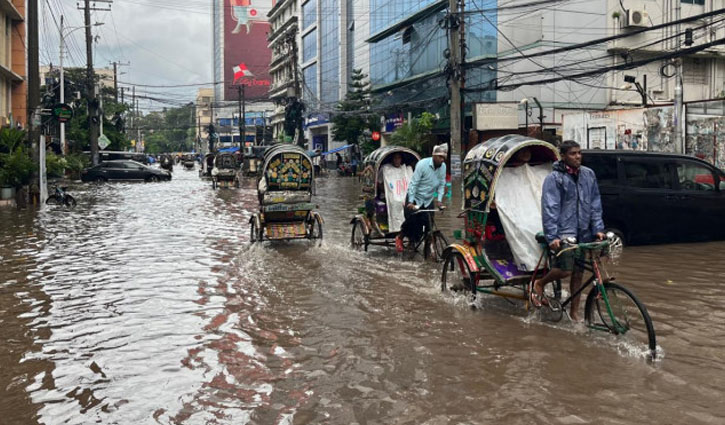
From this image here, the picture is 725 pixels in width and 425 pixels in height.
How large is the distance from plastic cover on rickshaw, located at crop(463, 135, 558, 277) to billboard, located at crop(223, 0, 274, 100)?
14415 cm

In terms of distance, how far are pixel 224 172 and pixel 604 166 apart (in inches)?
935

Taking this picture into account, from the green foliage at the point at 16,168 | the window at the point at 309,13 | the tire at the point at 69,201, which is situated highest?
the window at the point at 309,13

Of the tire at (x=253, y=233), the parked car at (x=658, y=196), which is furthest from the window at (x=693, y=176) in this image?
the tire at (x=253, y=233)

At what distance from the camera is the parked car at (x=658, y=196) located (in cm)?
1098

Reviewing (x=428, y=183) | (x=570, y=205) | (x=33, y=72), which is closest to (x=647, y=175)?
(x=428, y=183)

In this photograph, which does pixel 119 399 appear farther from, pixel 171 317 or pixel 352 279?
pixel 352 279

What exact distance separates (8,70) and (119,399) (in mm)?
34632

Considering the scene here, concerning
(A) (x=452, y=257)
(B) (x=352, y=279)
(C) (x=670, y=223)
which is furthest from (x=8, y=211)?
(C) (x=670, y=223)

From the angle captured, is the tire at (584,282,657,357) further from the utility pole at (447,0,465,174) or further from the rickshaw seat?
the utility pole at (447,0,465,174)

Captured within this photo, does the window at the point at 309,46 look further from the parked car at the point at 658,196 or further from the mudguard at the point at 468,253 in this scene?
the mudguard at the point at 468,253

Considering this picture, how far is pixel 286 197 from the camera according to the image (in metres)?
12.3

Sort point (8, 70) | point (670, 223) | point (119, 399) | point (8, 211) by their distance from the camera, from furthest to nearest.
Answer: point (8, 70)
point (8, 211)
point (670, 223)
point (119, 399)

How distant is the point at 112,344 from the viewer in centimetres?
608

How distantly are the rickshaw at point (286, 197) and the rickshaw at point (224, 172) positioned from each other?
794 inches
